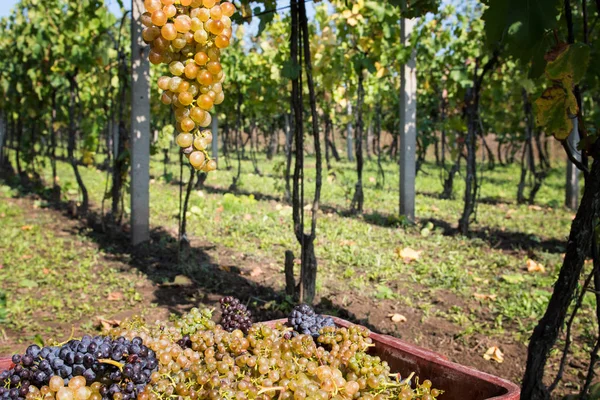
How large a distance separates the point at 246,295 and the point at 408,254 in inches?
77.0

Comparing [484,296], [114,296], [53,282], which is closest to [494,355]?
[484,296]

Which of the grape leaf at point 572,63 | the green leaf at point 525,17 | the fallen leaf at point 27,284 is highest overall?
the green leaf at point 525,17

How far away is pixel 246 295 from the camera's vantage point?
4055mm

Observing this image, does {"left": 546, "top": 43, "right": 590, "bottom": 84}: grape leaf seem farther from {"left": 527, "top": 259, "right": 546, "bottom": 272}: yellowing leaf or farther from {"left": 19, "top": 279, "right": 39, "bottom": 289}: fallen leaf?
{"left": 19, "top": 279, "right": 39, "bottom": 289}: fallen leaf

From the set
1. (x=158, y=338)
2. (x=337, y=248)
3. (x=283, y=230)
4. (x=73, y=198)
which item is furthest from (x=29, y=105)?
(x=158, y=338)

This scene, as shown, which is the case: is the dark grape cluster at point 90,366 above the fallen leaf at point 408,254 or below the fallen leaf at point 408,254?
above

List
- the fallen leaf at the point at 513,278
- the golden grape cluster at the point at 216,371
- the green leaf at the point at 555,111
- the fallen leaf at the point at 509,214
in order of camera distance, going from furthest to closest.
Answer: the fallen leaf at the point at 509,214
the fallen leaf at the point at 513,278
the green leaf at the point at 555,111
the golden grape cluster at the point at 216,371

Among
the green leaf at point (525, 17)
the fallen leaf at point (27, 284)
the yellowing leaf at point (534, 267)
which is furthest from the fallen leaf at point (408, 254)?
the green leaf at point (525, 17)

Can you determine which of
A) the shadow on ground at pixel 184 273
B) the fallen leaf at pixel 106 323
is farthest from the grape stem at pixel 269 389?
the fallen leaf at pixel 106 323

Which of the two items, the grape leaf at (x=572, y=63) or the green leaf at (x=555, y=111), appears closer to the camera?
the grape leaf at (x=572, y=63)

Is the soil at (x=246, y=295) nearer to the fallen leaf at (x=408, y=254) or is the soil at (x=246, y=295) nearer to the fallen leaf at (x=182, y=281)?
the fallen leaf at (x=182, y=281)

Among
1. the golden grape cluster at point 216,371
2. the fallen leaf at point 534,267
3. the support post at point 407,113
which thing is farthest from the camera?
the support post at point 407,113

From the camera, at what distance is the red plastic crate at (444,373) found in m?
1.15

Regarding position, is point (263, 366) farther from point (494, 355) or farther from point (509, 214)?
point (509, 214)
